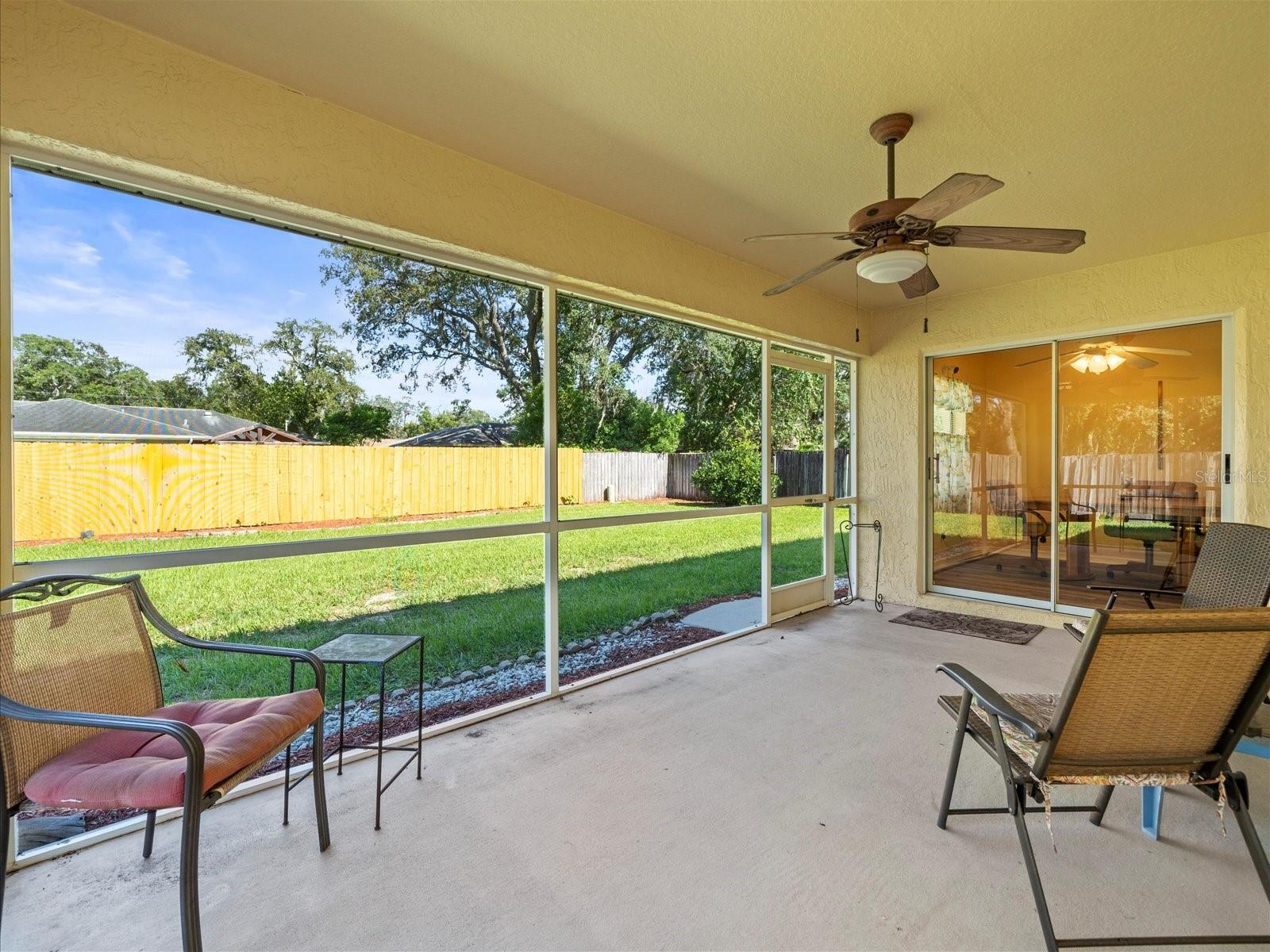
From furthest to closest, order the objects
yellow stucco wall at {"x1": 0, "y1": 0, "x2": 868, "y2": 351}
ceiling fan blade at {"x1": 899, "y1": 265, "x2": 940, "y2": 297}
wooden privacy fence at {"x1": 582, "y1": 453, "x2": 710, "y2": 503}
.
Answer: wooden privacy fence at {"x1": 582, "y1": 453, "x2": 710, "y2": 503} < ceiling fan blade at {"x1": 899, "y1": 265, "x2": 940, "y2": 297} < yellow stucco wall at {"x1": 0, "y1": 0, "x2": 868, "y2": 351}

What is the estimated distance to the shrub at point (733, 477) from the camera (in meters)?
4.20

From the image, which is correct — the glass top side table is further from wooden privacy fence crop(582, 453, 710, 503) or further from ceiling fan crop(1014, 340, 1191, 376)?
ceiling fan crop(1014, 340, 1191, 376)

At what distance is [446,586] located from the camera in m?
3.21

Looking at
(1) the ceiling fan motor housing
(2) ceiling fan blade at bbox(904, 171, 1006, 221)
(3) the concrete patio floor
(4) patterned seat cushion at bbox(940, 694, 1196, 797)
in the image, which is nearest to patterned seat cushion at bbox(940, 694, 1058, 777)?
(4) patterned seat cushion at bbox(940, 694, 1196, 797)

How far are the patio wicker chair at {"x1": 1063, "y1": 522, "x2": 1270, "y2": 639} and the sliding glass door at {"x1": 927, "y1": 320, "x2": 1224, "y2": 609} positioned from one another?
61.1 inches

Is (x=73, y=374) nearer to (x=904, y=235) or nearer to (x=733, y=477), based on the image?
(x=904, y=235)

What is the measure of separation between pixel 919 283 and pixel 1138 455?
2730 mm

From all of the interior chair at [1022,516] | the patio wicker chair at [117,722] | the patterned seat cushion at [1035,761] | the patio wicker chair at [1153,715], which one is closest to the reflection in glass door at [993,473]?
the interior chair at [1022,516]

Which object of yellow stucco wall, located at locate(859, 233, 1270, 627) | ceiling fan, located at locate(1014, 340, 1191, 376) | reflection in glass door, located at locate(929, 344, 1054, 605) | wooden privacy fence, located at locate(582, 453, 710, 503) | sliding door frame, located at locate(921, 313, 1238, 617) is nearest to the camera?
wooden privacy fence, located at locate(582, 453, 710, 503)

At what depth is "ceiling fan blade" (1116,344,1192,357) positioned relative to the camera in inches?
159

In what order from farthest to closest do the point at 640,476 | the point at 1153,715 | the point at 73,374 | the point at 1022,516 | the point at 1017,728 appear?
the point at 1022,516
the point at 640,476
the point at 73,374
the point at 1017,728
the point at 1153,715

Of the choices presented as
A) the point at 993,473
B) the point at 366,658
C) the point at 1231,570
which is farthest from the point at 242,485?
the point at 993,473

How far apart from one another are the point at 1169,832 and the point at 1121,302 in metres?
3.64

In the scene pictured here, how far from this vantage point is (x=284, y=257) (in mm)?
2385
